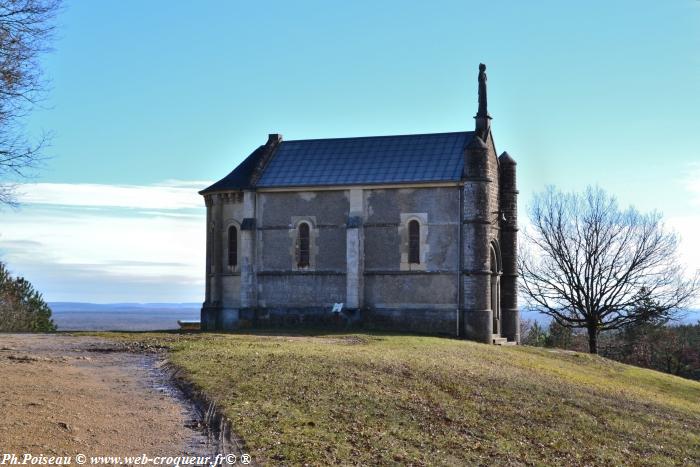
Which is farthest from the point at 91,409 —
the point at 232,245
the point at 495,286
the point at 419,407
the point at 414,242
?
the point at 495,286

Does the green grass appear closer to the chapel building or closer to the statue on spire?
the chapel building

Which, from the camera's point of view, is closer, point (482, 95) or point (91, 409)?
point (91, 409)

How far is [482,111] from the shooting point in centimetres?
3997

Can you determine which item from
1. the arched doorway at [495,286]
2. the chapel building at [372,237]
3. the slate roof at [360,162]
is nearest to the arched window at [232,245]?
the chapel building at [372,237]

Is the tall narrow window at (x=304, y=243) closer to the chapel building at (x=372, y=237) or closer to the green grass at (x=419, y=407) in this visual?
the chapel building at (x=372, y=237)

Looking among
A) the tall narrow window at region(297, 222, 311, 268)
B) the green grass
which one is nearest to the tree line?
the tall narrow window at region(297, 222, 311, 268)

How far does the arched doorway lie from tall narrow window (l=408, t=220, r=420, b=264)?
3679 millimetres

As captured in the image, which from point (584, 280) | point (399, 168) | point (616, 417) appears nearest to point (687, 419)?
point (616, 417)

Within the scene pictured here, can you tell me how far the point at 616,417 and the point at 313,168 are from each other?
845 inches

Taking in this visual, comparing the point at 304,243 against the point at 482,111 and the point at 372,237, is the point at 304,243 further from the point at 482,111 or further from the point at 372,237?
the point at 482,111

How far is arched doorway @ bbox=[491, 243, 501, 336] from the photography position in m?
40.2

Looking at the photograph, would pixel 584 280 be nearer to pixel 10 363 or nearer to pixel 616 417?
pixel 616 417

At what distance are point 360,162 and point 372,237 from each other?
372cm

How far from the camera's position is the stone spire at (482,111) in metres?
39.8
